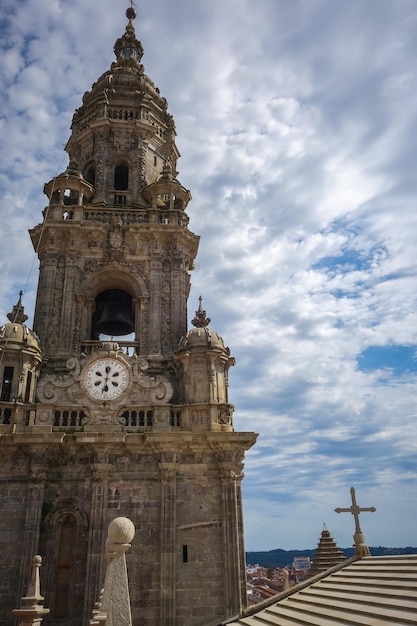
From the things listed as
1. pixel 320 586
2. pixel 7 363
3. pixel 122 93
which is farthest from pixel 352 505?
pixel 122 93

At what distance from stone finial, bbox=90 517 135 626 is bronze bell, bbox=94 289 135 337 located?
685 inches

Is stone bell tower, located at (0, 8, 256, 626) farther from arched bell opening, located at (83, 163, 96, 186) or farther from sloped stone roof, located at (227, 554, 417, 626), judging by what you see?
sloped stone roof, located at (227, 554, 417, 626)

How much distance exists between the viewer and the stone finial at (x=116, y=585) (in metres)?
8.59

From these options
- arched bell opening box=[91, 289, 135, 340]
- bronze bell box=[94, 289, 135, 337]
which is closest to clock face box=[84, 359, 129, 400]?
arched bell opening box=[91, 289, 135, 340]

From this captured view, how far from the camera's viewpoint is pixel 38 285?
2411cm

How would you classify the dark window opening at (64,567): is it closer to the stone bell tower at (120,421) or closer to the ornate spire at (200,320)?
the stone bell tower at (120,421)

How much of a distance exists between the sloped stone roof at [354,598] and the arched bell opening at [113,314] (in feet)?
49.8

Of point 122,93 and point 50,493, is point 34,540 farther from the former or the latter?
point 122,93

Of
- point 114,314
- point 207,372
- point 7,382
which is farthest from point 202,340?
point 7,382

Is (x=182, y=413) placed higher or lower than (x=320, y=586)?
higher

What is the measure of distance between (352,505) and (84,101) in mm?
26944

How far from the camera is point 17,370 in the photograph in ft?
67.2

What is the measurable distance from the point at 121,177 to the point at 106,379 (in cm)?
1292

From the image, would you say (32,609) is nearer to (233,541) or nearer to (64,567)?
(64,567)
